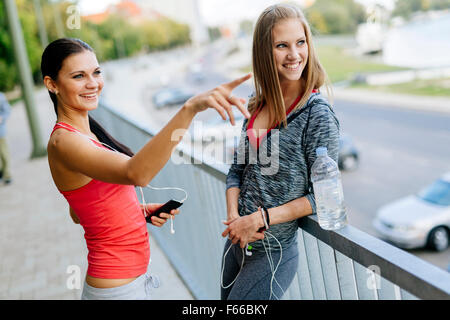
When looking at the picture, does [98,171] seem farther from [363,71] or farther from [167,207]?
[363,71]

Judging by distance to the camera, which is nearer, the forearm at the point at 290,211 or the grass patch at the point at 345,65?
the forearm at the point at 290,211

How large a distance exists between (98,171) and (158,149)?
240 millimetres

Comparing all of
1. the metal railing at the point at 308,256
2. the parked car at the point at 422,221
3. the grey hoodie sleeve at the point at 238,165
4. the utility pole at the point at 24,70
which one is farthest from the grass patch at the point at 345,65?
the grey hoodie sleeve at the point at 238,165

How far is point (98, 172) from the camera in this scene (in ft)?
4.63

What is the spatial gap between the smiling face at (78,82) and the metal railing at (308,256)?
0.97 metres

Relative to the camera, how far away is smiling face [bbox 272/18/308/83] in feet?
6.00

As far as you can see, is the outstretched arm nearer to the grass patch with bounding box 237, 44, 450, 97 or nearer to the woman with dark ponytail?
the woman with dark ponytail

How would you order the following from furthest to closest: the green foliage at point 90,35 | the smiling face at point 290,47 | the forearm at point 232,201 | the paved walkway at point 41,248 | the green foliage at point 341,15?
the green foliage at point 341,15, the green foliage at point 90,35, the paved walkway at point 41,248, the forearm at point 232,201, the smiling face at point 290,47

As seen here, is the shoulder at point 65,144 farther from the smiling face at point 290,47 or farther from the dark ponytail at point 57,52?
the smiling face at point 290,47

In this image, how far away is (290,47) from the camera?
1.84 metres

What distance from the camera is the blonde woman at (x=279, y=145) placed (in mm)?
1760

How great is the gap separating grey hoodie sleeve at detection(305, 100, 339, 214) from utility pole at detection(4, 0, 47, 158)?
9.73m
